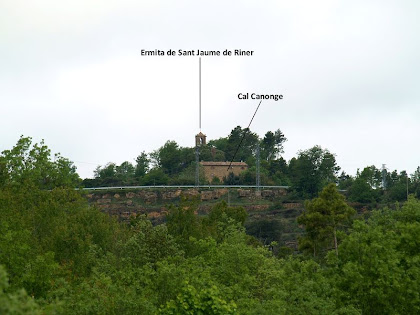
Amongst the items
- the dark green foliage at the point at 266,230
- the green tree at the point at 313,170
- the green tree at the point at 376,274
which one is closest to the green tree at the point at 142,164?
the green tree at the point at 313,170

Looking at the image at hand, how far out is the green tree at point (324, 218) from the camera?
7569 centimetres

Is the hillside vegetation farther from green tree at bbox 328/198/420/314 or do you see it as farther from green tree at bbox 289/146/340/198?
green tree at bbox 289/146/340/198

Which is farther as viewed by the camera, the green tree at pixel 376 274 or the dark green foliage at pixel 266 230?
the dark green foliage at pixel 266 230

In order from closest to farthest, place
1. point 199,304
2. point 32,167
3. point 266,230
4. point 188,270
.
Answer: point 199,304
point 188,270
point 32,167
point 266,230

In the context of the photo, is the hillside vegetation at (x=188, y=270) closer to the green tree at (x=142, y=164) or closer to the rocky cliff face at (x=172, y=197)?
the rocky cliff face at (x=172, y=197)

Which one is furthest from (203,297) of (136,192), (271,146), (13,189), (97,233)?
(271,146)

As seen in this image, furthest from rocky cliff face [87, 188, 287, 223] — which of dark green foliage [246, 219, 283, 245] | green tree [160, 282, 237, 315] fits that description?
green tree [160, 282, 237, 315]

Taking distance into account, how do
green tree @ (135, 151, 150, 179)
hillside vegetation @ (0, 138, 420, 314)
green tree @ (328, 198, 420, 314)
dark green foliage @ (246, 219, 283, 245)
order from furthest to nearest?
green tree @ (135, 151, 150, 179) → dark green foliage @ (246, 219, 283, 245) → green tree @ (328, 198, 420, 314) → hillside vegetation @ (0, 138, 420, 314)

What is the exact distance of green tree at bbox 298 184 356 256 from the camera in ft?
248

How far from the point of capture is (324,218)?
75.9m

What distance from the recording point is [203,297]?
31453 mm

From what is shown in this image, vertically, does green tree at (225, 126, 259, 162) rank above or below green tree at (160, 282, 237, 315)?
above

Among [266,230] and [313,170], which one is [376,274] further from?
[313,170]

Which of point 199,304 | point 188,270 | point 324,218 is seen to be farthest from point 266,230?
point 199,304
